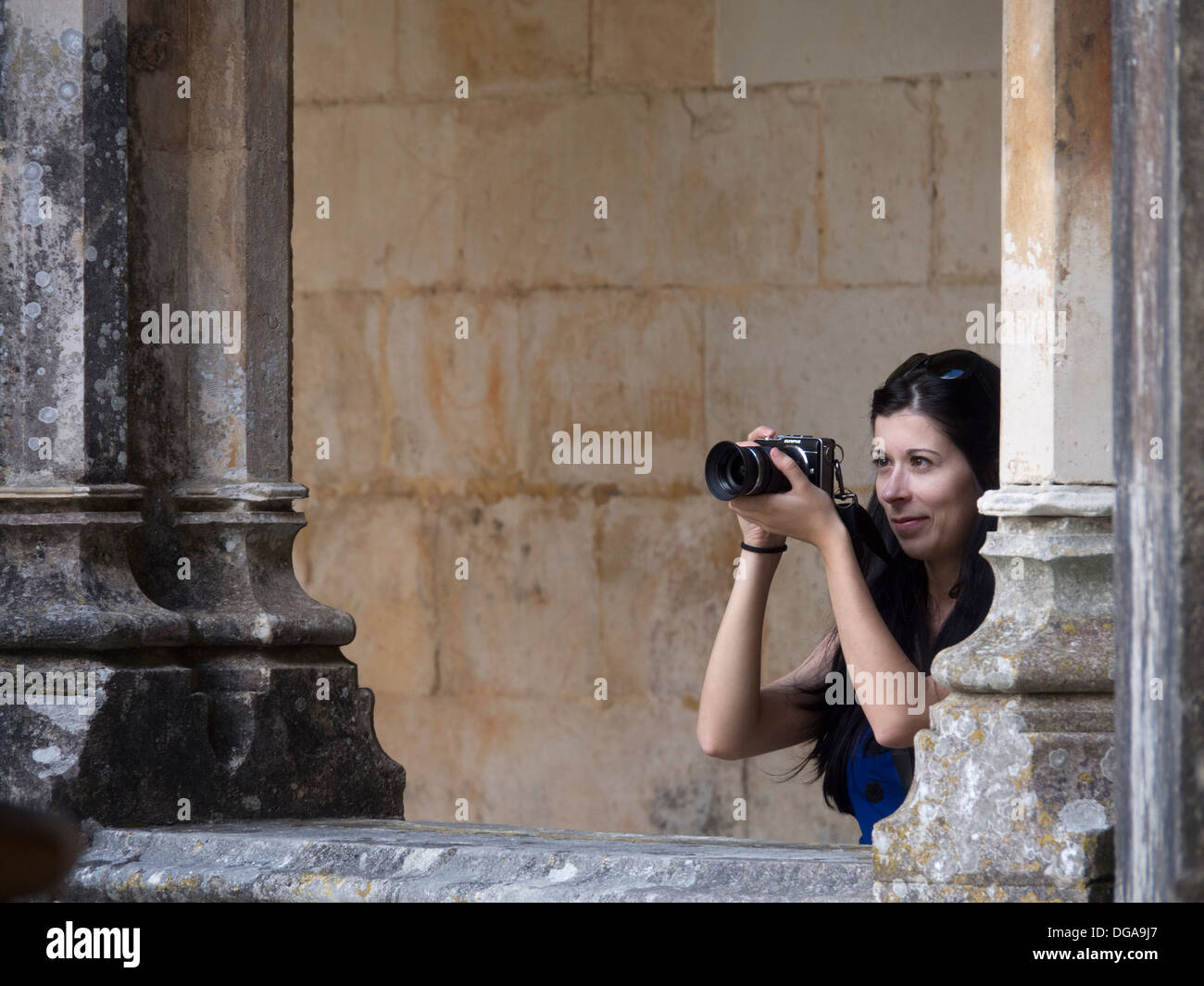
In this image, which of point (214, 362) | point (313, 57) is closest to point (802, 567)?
point (313, 57)

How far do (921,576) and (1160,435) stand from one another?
1.13 m

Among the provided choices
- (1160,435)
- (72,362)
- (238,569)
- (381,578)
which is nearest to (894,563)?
(238,569)

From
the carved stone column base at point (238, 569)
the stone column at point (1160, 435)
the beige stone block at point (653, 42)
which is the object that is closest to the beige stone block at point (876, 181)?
the beige stone block at point (653, 42)

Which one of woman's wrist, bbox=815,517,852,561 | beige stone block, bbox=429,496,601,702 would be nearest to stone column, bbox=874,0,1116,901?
woman's wrist, bbox=815,517,852,561

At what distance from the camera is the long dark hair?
2715 mm

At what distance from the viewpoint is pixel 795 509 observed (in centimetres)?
256

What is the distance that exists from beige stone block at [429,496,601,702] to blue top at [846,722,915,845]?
244 centimetres

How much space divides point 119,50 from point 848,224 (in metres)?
2.51

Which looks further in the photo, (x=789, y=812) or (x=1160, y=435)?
(x=789, y=812)

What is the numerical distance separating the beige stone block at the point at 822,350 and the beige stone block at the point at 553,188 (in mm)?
340

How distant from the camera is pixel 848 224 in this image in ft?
16.6

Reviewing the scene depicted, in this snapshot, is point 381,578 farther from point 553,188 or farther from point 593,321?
point 553,188

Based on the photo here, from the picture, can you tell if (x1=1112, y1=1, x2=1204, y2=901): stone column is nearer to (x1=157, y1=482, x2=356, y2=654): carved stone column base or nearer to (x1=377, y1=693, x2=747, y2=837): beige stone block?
(x1=157, y1=482, x2=356, y2=654): carved stone column base
